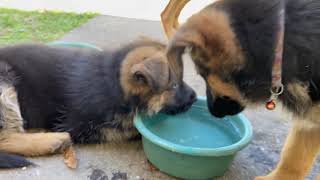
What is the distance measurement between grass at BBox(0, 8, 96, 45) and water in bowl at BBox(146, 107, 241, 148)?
5.60 feet

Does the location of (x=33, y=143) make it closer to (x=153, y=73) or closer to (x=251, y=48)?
(x=153, y=73)

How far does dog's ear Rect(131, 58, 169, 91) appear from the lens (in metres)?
2.41

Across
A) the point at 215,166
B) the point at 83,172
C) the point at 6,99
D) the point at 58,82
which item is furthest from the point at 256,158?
the point at 6,99

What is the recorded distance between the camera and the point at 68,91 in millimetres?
2615

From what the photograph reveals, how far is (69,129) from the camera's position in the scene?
2555 mm

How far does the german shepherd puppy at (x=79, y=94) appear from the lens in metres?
2.44

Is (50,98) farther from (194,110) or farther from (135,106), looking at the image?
(194,110)

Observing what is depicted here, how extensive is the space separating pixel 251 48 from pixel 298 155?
74 cm

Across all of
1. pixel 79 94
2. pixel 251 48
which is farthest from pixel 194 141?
pixel 251 48

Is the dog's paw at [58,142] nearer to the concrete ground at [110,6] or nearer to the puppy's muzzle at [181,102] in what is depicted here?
the puppy's muzzle at [181,102]

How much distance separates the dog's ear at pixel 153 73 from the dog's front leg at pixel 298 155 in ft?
2.16

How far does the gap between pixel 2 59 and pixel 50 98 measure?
325 millimetres

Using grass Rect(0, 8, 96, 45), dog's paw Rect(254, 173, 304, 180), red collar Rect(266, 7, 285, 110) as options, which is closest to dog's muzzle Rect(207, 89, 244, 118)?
red collar Rect(266, 7, 285, 110)

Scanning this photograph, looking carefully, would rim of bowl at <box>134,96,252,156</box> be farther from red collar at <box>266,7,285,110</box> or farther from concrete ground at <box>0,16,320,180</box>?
red collar at <box>266,7,285,110</box>
